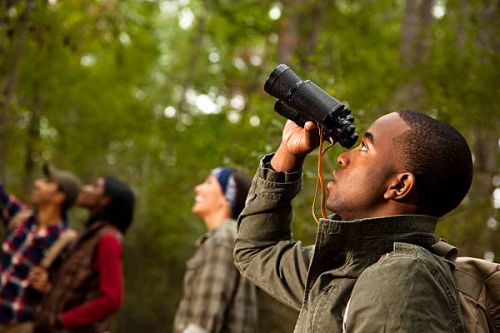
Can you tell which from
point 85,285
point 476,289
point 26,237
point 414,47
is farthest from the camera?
point 414,47

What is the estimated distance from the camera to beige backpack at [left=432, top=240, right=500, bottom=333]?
2.09 meters

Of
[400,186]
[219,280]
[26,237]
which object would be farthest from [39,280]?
[400,186]

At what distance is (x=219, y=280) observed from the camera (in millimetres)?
4637

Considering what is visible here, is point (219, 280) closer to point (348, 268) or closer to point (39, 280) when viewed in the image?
point (39, 280)

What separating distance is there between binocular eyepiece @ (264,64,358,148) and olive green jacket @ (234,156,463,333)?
0.28m

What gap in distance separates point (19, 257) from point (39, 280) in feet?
0.94

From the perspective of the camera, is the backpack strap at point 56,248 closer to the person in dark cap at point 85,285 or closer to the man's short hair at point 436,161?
the person in dark cap at point 85,285

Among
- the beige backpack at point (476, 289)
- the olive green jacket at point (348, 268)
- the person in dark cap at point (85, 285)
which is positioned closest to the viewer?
the olive green jacket at point (348, 268)

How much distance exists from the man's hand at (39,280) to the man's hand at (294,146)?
3.52m

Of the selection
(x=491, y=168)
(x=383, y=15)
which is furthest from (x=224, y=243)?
(x=383, y=15)

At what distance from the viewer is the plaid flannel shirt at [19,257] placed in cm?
570

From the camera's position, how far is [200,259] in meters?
4.81

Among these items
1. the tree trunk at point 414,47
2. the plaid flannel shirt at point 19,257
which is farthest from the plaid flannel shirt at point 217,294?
the tree trunk at point 414,47

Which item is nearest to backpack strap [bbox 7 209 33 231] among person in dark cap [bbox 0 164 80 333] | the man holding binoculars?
person in dark cap [bbox 0 164 80 333]
